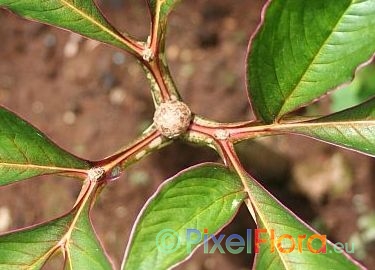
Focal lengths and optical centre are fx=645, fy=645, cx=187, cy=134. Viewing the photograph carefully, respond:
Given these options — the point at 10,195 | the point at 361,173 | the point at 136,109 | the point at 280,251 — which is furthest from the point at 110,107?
the point at 280,251

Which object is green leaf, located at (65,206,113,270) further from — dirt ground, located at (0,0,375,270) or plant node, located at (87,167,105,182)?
dirt ground, located at (0,0,375,270)

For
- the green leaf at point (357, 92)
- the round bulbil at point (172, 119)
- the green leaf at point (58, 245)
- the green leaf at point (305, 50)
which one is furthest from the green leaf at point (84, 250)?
the green leaf at point (357, 92)

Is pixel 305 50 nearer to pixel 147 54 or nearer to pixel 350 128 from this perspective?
pixel 350 128

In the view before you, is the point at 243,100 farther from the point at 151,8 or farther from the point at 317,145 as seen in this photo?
the point at 151,8

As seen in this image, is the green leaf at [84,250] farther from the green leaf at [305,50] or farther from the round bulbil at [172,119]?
the green leaf at [305,50]

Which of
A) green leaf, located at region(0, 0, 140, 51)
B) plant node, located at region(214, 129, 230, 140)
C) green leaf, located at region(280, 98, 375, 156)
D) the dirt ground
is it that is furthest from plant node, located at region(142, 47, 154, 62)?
the dirt ground
